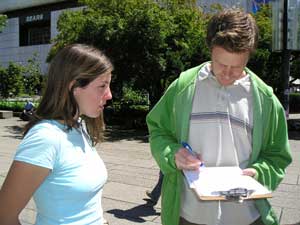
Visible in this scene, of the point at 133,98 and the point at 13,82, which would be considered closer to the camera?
the point at 133,98

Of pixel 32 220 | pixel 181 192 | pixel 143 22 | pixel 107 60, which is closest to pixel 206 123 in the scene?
pixel 181 192

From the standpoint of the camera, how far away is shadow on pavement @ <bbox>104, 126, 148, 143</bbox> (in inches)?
Result: 546

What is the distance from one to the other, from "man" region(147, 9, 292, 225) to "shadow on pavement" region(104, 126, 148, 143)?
1094 cm

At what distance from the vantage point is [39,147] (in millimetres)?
1758

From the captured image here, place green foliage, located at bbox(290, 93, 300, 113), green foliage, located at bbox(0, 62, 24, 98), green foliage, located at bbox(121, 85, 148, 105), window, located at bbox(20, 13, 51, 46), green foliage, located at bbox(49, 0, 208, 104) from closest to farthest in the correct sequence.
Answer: green foliage, located at bbox(49, 0, 208, 104), green foliage, located at bbox(121, 85, 148, 105), green foliage, located at bbox(0, 62, 24, 98), green foliage, located at bbox(290, 93, 300, 113), window, located at bbox(20, 13, 51, 46)

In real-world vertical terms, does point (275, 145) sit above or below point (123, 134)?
above

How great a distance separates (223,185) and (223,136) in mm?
324

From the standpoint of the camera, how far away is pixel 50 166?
1.77 m

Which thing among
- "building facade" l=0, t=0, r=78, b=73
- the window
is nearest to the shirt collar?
"building facade" l=0, t=0, r=78, b=73

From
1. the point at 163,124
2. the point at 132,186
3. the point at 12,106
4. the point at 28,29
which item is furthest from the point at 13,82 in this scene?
the point at 28,29

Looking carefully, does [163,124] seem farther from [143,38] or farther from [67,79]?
[143,38]

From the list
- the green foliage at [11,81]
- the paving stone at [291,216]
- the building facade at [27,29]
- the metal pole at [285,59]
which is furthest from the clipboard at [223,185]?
the building facade at [27,29]

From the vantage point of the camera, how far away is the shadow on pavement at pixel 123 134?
13.9 meters

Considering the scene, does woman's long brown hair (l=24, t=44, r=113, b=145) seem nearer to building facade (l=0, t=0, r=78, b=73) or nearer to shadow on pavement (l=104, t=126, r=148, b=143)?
shadow on pavement (l=104, t=126, r=148, b=143)
